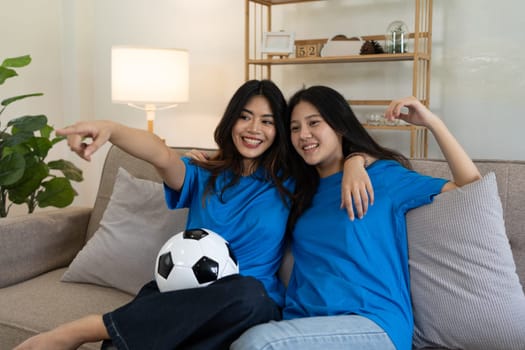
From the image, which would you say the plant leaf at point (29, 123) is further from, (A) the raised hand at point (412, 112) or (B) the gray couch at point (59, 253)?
(A) the raised hand at point (412, 112)

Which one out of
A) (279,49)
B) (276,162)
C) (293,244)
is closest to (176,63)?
(279,49)

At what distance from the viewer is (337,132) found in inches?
68.5

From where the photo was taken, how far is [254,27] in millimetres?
3332

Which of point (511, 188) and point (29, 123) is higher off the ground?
point (29, 123)

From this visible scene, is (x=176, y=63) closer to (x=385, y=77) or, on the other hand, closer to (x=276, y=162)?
(x=385, y=77)

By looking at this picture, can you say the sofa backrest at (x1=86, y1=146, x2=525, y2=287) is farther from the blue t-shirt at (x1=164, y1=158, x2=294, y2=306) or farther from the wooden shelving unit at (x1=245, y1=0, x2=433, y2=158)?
the wooden shelving unit at (x1=245, y1=0, x2=433, y2=158)

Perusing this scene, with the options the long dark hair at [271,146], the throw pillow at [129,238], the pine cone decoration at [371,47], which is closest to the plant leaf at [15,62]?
the throw pillow at [129,238]

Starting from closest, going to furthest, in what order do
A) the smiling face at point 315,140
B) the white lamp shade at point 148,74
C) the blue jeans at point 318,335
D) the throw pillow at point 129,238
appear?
the blue jeans at point 318,335 → the smiling face at point 315,140 → the throw pillow at point 129,238 → the white lamp shade at point 148,74

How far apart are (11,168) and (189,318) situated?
1.36m

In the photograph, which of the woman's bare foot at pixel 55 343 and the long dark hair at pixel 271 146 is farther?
the long dark hair at pixel 271 146

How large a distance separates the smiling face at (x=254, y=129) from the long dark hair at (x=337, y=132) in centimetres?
11

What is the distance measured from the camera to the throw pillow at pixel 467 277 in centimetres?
143

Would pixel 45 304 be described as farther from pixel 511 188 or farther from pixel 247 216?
pixel 511 188

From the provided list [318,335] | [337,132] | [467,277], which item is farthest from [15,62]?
[467,277]
